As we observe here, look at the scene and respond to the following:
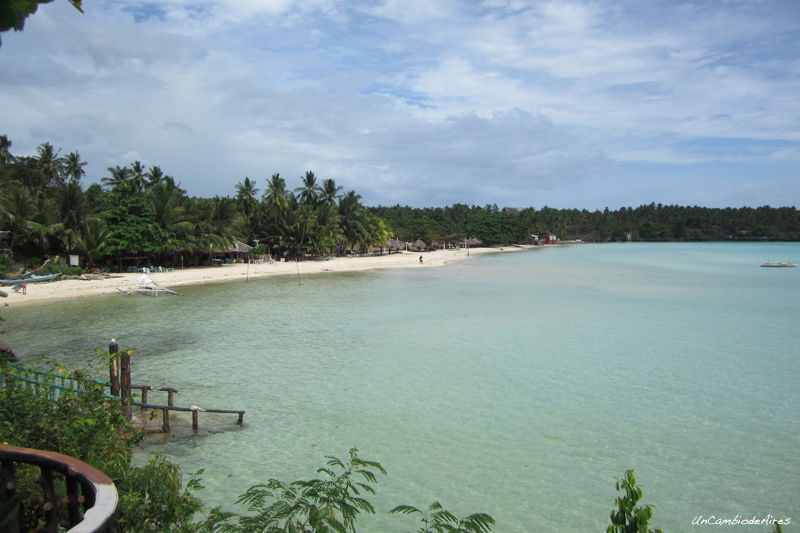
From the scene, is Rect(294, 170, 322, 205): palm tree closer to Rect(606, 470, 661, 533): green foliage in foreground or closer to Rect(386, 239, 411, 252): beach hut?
Rect(386, 239, 411, 252): beach hut

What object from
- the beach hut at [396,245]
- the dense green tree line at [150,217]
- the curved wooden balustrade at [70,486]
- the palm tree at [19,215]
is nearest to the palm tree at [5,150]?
the dense green tree line at [150,217]

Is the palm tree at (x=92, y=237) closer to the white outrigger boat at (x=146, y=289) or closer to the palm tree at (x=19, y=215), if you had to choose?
the palm tree at (x=19, y=215)

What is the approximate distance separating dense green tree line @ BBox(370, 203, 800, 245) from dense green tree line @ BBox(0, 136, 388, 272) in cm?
3759

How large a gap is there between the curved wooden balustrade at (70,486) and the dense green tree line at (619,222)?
89153 mm

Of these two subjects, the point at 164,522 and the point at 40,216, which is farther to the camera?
the point at 40,216

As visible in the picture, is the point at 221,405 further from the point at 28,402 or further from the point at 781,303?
the point at 781,303

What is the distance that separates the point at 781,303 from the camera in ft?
86.1

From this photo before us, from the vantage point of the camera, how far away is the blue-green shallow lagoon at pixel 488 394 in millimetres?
7449

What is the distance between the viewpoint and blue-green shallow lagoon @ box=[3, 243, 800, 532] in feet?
24.4

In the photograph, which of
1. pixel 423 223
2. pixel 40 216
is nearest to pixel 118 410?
pixel 40 216

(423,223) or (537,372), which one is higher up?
(423,223)

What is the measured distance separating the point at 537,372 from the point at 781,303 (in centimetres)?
2062

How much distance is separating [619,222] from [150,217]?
13007 centimetres

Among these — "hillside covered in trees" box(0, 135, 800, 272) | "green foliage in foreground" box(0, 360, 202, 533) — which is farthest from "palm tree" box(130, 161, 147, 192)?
"green foliage in foreground" box(0, 360, 202, 533)
